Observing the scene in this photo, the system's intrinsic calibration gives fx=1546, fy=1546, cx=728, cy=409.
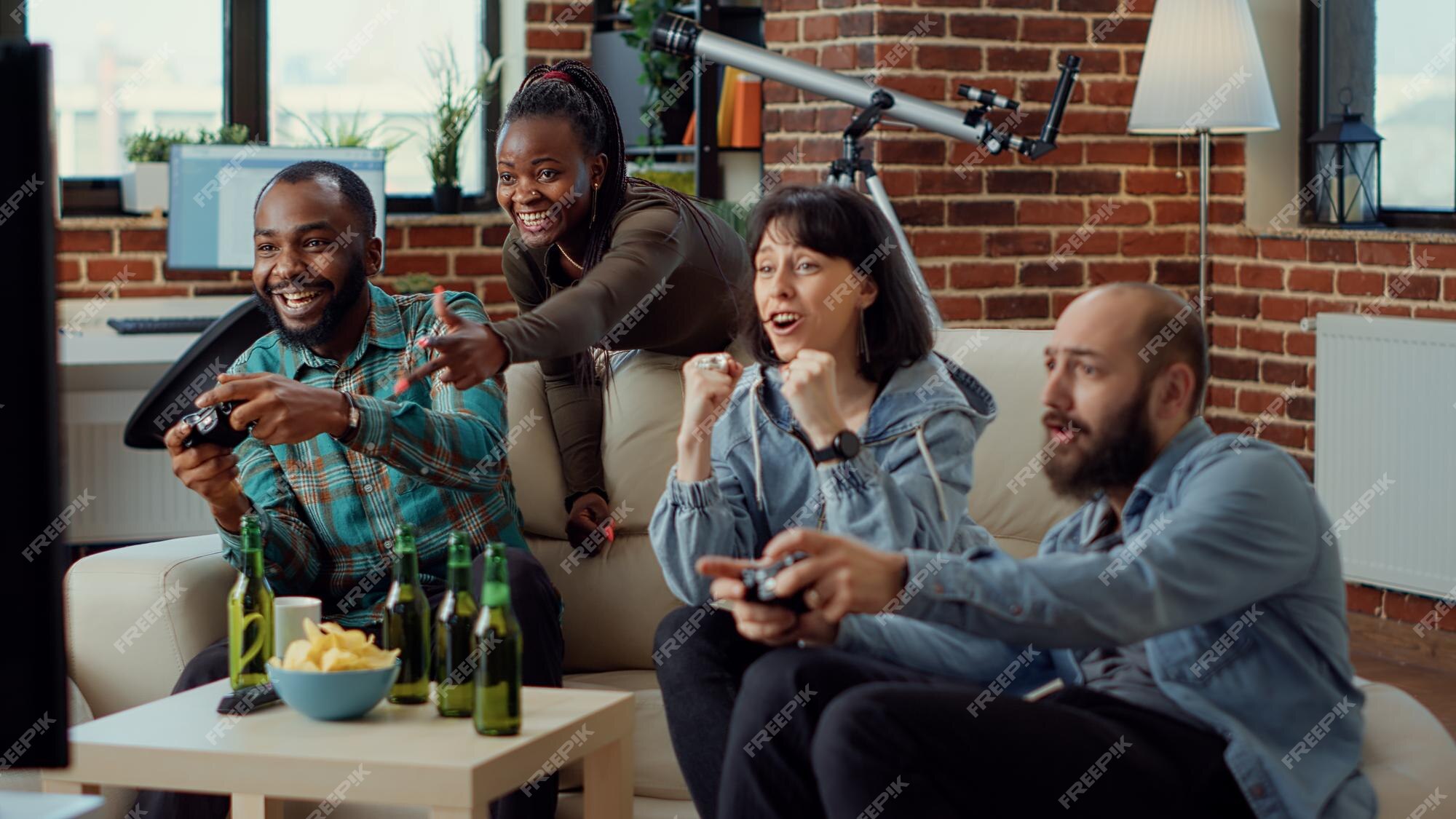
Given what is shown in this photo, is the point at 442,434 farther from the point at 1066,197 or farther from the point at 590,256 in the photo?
the point at 1066,197

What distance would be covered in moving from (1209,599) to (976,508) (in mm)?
941

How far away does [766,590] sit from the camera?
1.47 meters

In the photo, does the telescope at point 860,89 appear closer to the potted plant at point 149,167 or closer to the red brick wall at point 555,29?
the red brick wall at point 555,29

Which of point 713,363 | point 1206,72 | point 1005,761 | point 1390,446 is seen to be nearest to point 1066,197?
point 1206,72

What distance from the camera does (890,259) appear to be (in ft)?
6.61

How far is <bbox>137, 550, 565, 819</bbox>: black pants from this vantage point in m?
1.86

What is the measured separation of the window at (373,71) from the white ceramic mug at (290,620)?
339 cm

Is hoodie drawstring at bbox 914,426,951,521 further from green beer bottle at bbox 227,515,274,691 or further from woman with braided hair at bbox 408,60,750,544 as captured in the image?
green beer bottle at bbox 227,515,274,691

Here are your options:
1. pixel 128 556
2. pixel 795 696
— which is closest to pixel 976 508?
pixel 795 696

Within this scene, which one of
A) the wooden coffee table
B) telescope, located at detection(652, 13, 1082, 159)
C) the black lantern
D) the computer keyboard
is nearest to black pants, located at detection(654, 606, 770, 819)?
the wooden coffee table

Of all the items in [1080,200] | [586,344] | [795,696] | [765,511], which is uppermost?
[1080,200]

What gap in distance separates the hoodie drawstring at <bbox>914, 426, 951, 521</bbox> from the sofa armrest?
0.98m

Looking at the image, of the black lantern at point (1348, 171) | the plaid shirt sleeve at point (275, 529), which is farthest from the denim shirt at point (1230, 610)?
the black lantern at point (1348, 171)

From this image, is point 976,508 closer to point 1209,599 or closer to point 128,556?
point 1209,599
